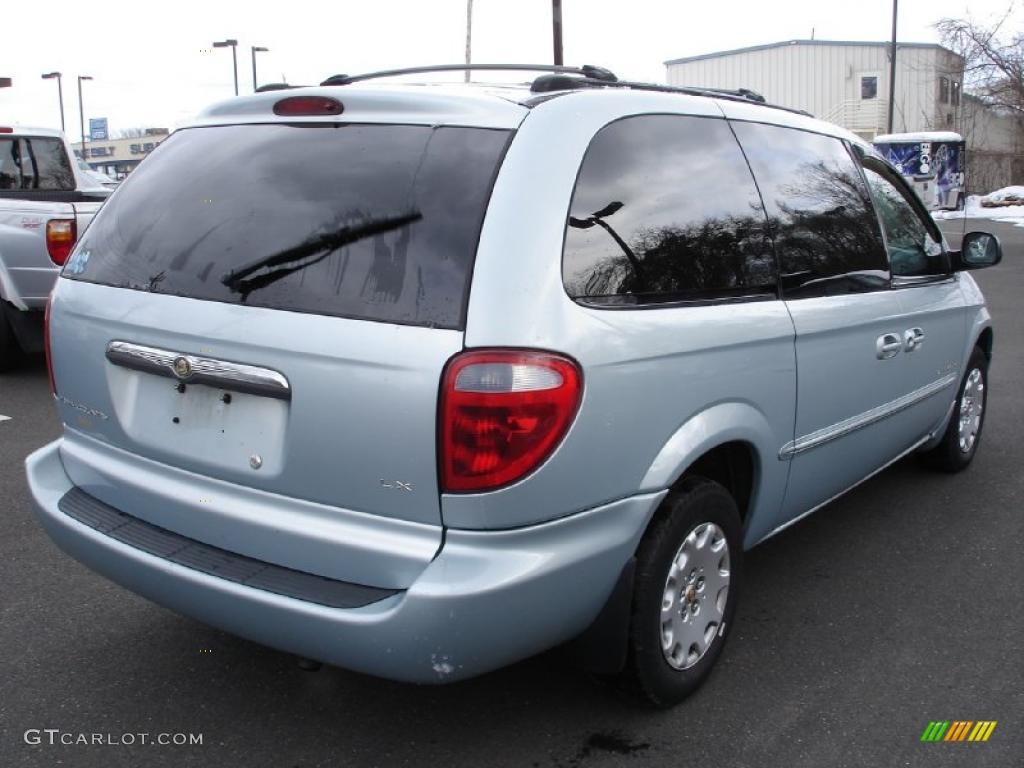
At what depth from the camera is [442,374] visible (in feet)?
7.23

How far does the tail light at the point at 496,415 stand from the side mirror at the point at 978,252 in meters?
3.07

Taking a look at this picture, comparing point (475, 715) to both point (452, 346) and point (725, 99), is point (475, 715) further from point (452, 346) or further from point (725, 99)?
point (725, 99)

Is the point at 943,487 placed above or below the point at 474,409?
below

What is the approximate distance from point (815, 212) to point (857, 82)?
4637cm

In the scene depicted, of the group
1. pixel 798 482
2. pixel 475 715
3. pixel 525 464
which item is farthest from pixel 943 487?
pixel 525 464

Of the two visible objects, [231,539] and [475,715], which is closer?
[231,539]

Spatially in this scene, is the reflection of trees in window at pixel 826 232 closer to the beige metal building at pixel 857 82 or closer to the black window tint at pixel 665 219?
the black window tint at pixel 665 219

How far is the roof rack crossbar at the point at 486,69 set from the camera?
3.07 metres

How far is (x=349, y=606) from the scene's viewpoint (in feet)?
7.54

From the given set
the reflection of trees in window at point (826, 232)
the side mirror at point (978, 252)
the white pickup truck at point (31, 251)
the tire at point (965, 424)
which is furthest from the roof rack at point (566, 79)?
the white pickup truck at point (31, 251)

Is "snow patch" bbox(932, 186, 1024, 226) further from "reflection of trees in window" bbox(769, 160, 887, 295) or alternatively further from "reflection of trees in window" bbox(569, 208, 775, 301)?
"reflection of trees in window" bbox(569, 208, 775, 301)

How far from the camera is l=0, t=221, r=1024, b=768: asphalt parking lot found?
2.69m

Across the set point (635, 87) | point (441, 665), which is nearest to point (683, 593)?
point (441, 665)

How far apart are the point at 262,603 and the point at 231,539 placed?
0.70 ft
